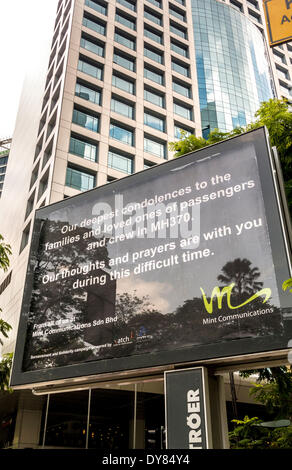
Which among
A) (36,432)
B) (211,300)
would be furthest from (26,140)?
(211,300)

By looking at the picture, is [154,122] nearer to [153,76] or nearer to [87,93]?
[153,76]

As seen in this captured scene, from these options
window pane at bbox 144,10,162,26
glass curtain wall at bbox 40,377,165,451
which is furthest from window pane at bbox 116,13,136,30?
glass curtain wall at bbox 40,377,165,451

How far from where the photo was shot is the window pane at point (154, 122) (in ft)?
119

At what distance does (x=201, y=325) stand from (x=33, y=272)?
3139 millimetres

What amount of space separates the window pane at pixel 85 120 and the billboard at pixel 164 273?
25.9 metres

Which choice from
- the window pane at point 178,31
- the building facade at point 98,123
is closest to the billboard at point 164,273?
the building facade at point 98,123

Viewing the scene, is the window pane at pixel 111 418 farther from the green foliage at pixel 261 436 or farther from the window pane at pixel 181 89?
the window pane at pixel 181 89

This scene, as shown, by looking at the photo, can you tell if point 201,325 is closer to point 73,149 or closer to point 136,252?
point 136,252

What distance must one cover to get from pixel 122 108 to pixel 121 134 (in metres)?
2.79

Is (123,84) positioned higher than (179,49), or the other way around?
(179,49)

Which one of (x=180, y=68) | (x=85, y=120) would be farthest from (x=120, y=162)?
(x=180, y=68)

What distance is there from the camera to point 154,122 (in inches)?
1447

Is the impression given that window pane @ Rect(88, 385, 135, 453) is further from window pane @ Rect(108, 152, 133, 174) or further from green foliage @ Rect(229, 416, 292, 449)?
window pane @ Rect(108, 152, 133, 174)

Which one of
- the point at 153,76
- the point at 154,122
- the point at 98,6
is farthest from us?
the point at 153,76
